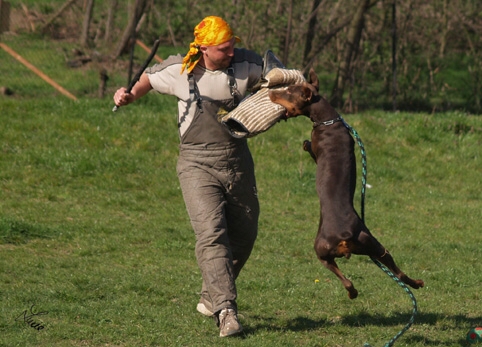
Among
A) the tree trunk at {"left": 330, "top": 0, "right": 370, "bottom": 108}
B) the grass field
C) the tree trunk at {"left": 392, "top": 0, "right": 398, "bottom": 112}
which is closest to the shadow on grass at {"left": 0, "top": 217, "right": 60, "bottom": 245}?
the grass field

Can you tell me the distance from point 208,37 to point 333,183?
4.48 feet

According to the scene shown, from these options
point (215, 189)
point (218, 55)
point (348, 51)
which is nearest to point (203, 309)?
point (215, 189)

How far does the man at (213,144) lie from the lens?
5.82 meters

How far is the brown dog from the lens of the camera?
5184 mm

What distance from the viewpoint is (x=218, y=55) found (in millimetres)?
5859

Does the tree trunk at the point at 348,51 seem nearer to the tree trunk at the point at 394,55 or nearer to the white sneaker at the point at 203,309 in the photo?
the tree trunk at the point at 394,55

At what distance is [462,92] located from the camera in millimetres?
16891

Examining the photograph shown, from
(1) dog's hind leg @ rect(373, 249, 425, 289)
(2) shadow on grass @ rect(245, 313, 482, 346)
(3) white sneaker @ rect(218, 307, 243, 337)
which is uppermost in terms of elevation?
(1) dog's hind leg @ rect(373, 249, 425, 289)

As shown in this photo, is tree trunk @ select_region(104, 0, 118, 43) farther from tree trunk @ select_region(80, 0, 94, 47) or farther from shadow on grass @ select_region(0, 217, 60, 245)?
shadow on grass @ select_region(0, 217, 60, 245)

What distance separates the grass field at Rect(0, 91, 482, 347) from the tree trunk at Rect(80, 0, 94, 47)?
2.71 metres

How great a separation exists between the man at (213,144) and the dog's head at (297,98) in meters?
0.58

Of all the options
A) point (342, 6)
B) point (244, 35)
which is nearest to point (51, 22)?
point (244, 35)

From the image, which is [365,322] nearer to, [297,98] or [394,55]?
[297,98]

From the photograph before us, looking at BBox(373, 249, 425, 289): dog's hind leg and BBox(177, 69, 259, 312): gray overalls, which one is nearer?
BBox(373, 249, 425, 289): dog's hind leg
